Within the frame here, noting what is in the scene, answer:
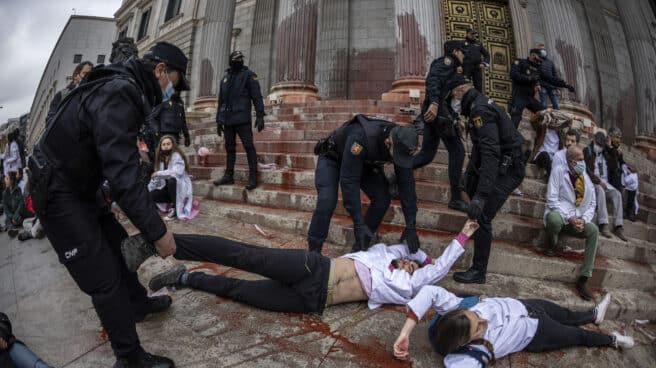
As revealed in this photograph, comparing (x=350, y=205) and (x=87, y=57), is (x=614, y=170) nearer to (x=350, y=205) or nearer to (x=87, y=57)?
(x=350, y=205)

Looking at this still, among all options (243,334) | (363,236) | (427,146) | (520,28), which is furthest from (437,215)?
(520,28)

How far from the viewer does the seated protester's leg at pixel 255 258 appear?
2.44m

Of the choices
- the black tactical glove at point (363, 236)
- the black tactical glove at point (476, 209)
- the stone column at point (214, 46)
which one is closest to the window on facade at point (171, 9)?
the stone column at point (214, 46)

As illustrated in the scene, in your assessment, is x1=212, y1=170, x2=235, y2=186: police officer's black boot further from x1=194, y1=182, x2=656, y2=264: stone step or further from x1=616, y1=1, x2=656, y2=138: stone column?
x1=616, y1=1, x2=656, y2=138: stone column

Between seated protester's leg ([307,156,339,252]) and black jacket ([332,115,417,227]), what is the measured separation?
9.4 inches

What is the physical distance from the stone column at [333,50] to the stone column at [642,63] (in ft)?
37.1

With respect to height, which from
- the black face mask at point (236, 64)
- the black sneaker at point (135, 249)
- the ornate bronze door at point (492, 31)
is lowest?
the black sneaker at point (135, 249)

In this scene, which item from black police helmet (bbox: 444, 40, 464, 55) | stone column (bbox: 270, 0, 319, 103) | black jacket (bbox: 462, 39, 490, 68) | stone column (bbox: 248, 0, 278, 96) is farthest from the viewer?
stone column (bbox: 248, 0, 278, 96)

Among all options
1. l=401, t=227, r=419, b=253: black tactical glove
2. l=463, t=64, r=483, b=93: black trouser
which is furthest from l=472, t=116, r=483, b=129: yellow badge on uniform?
l=463, t=64, r=483, b=93: black trouser

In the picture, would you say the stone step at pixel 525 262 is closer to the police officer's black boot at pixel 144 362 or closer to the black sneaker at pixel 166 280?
the black sneaker at pixel 166 280

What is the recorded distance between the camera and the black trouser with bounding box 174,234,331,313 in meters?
2.45

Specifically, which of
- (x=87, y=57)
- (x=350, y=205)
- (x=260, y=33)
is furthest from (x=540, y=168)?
(x=87, y=57)

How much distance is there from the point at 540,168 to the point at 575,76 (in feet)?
21.2

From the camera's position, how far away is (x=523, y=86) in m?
5.75
